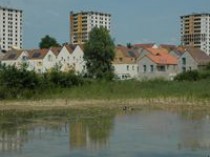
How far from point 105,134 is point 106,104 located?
1957 centimetres

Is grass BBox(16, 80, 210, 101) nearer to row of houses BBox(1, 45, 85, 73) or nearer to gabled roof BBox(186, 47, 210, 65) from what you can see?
gabled roof BBox(186, 47, 210, 65)

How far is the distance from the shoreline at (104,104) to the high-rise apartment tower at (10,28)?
326 feet

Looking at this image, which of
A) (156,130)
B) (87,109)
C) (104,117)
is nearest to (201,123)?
(156,130)

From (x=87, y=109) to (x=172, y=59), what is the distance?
161ft

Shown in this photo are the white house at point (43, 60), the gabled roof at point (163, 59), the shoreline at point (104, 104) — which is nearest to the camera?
the shoreline at point (104, 104)

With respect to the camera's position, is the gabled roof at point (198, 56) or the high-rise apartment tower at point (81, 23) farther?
the high-rise apartment tower at point (81, 23)

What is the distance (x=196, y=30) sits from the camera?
491 ft

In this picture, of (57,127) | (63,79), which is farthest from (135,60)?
(57,127)

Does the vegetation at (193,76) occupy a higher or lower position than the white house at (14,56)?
lower

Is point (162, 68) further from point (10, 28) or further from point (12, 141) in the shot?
point (10, 28)

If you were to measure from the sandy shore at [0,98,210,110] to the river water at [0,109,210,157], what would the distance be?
4318mm

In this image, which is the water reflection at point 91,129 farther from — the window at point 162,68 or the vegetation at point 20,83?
the window at point 162,68

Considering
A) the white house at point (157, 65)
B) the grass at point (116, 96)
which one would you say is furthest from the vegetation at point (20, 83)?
the white house at point (157, 65)

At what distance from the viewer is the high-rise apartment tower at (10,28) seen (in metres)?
143
